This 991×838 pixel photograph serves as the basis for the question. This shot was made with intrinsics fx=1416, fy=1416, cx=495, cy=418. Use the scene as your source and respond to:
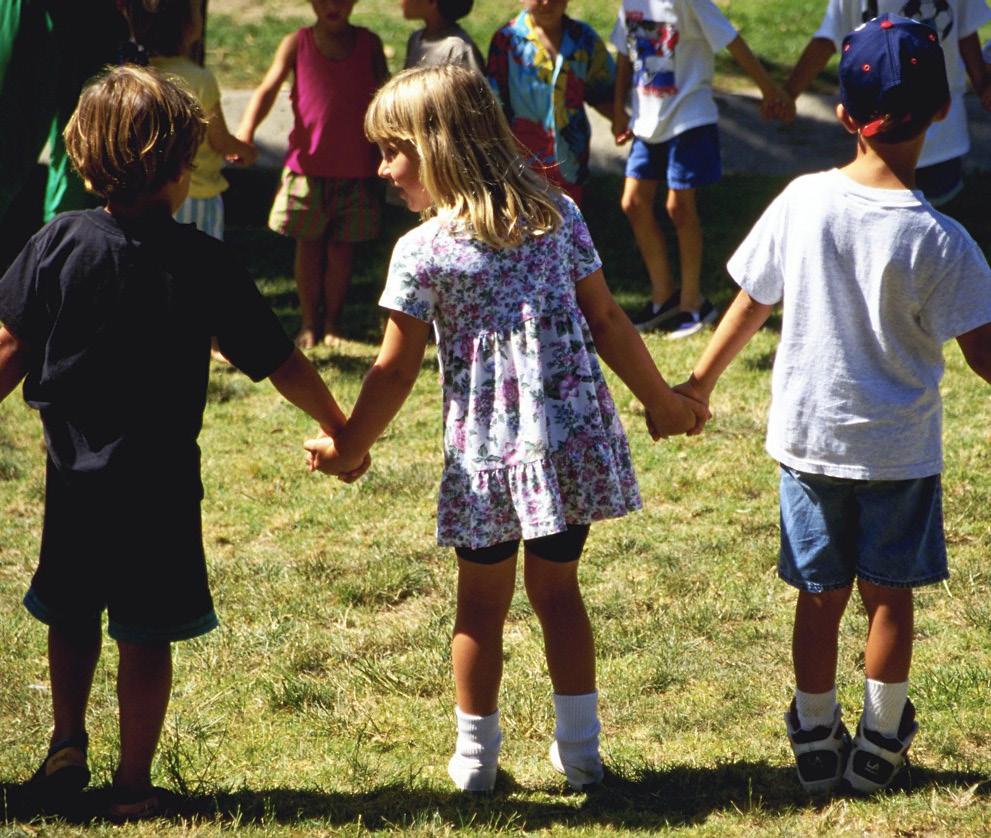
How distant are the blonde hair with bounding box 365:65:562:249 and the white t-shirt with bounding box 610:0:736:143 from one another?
384 centimetres

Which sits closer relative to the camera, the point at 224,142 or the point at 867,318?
the point at 867,318

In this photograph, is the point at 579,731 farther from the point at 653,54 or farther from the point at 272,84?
the point at 272,84

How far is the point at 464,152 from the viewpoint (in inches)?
115

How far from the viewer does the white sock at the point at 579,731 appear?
3.13 metres

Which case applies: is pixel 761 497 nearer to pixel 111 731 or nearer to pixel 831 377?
pixel 831 377

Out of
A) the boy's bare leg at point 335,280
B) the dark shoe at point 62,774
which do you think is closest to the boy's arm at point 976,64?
the boy's bare leg at point 335,280

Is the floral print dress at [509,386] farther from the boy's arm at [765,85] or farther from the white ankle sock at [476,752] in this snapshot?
the boy's arm at [765,85]

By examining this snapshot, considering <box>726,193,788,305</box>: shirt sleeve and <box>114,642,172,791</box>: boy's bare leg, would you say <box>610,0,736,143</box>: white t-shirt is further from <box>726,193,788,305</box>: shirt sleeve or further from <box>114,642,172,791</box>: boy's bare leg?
<box>114,642,172,791</box>: boy's bare leg

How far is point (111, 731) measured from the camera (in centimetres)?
348

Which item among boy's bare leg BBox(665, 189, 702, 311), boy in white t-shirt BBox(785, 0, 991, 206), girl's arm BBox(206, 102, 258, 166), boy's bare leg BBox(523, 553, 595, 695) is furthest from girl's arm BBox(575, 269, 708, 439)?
boy's bare leg BBox(665, 189, 702, 311)

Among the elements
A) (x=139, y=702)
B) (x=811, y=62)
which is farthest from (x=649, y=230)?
(x=139, y=702)

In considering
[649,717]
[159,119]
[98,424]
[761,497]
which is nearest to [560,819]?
[649,717]

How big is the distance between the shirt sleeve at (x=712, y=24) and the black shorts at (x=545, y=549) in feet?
13.5

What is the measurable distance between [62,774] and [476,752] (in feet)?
2.94
